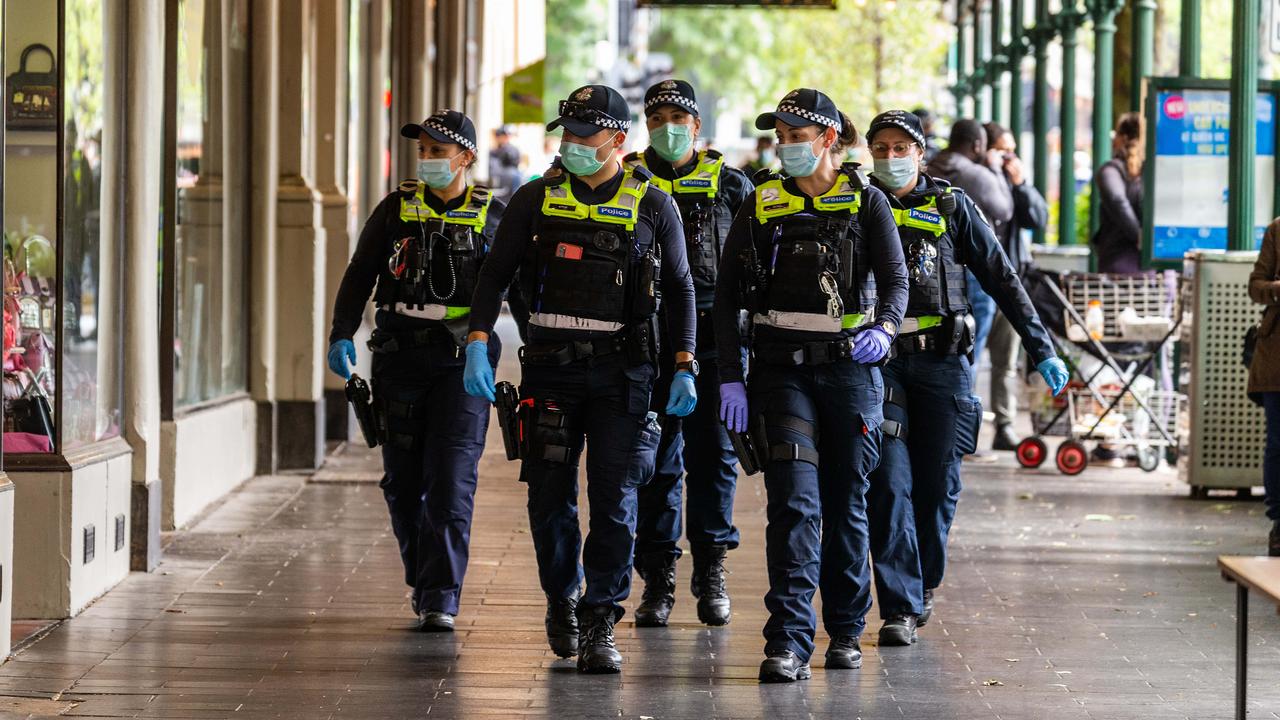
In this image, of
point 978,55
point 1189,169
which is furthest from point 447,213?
point 978,55

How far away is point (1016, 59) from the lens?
27.1 meters

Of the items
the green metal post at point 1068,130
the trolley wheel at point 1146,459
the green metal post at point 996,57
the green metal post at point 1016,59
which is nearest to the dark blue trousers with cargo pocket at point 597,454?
the trolley wheel at point 1146,459

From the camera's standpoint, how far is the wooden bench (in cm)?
518

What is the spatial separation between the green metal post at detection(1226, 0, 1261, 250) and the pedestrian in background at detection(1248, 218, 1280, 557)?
2.69 meters

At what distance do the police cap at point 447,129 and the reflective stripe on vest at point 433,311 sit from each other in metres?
0.63

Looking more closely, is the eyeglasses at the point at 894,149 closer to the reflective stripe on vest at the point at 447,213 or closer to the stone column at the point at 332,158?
the reflective stripe on vest at the point at 447,213

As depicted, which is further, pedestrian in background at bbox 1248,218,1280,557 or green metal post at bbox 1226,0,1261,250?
green metal post at bbox 1226,0,1261,250

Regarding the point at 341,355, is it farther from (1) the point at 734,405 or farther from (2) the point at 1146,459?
(2) the point at 1146,459

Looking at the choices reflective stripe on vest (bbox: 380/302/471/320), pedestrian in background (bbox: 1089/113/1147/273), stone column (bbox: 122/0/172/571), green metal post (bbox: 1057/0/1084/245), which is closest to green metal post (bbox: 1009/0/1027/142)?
green metal post (bbox: 1057/0/1084/245)

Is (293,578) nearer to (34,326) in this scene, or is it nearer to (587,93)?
(34,326)

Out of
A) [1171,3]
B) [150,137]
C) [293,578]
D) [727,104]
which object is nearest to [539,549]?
[293,578]

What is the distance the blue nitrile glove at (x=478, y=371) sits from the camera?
24.9 feet

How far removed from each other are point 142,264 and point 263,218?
392cm

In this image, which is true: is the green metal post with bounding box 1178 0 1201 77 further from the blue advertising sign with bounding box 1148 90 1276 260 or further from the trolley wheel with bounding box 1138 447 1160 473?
the trolley wheel with bounding box 1138 447 1160 473
